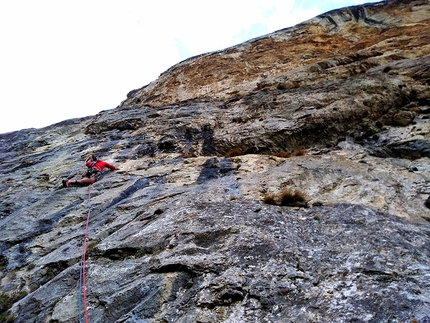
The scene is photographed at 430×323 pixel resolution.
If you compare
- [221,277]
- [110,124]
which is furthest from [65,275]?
[110,124]

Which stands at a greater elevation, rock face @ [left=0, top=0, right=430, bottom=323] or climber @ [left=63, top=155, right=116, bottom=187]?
climber @ [left=63, top=155, right=116, bottom=187]

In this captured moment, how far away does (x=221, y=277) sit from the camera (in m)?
5.96

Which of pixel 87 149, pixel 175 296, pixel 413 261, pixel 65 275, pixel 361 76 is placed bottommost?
pixel 413 261

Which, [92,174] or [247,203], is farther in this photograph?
[92,174]

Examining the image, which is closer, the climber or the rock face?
the rock face

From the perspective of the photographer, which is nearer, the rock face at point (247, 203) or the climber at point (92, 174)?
the rock face at point (247, 203)

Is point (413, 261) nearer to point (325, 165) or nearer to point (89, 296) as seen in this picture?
point (325, 165)

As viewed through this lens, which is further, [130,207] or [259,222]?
[130,207]

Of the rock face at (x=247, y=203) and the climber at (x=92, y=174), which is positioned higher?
the climber at (x=92, y=174)

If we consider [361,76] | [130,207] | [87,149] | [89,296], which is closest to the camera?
[89,296]

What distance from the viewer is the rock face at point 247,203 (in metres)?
5.62

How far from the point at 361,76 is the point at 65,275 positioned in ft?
42.8

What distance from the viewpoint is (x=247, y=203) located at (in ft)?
27.7

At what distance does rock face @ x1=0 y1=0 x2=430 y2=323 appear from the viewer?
18.4 feet
